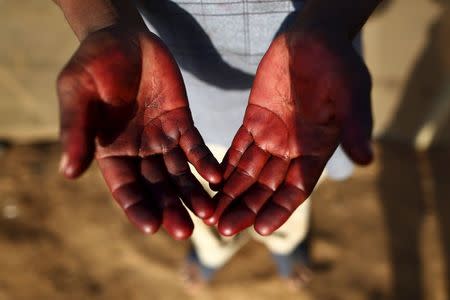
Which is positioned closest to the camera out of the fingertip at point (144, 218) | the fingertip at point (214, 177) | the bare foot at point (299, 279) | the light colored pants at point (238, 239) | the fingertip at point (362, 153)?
the fingertip at point (362, 153)

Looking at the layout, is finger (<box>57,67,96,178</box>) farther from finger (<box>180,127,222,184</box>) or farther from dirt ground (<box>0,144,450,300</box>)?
dirt ground (<box>0,144,450,300</box>)

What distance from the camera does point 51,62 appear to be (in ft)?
7.16

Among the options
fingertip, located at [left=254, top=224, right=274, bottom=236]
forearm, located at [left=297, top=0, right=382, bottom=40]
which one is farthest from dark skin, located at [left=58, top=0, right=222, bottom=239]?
forearm, located at [left=297, top=0, right=382, bottom=40]

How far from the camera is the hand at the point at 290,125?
837 mm

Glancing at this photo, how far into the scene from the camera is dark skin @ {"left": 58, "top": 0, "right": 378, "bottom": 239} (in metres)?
0.85

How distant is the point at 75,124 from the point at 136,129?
0.18 m

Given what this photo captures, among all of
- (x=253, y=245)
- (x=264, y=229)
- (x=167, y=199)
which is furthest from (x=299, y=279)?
(x=167, y=199)

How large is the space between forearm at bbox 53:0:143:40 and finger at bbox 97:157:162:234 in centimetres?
30

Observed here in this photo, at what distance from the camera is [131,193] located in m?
0.89

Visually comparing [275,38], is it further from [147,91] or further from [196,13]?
[147,91]

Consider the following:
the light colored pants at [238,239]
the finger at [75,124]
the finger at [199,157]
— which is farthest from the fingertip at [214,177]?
the light colored pants at [238,239]

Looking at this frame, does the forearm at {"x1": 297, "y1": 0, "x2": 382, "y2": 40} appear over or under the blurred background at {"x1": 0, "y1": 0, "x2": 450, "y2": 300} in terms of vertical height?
over

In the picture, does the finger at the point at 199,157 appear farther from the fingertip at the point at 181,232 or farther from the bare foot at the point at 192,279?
the bare foot at the point at 192,279

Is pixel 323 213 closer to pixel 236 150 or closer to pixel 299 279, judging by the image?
pixel 299 279
